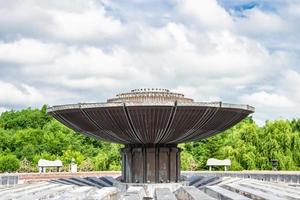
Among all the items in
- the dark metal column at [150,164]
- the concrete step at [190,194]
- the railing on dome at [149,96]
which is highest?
the railing on dome at [149,96]

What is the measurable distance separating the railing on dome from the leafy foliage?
1542 cm

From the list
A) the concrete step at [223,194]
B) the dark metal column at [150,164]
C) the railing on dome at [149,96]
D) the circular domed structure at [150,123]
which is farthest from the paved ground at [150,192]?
the railing on dome at [149,96]

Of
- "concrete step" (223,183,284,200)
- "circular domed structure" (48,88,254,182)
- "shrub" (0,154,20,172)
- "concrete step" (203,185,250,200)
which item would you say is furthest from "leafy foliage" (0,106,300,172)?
"concrete step" (203,185,250,200)

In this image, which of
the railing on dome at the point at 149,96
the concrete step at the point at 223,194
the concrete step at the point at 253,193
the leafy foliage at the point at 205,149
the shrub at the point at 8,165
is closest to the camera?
the concrete step at the point at 223,194

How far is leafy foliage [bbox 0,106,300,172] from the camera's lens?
1093 inches

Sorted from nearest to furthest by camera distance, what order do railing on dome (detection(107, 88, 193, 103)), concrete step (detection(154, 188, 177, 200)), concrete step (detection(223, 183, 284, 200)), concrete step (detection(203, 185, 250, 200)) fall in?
concrete step (detection(154, 188, 177, 200)) < concrete step (detection(203, 185, 250, 200)) < concrete step (detection(223, 183, 284, 200)) < railing on dome (detection(107, 88, 193, 103))

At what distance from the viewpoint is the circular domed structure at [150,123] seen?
10805 millimetres

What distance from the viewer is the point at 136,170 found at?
41.0 ft

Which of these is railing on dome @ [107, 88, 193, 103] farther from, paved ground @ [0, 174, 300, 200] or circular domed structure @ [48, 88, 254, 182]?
paved ground @ [0, 174, 300, 200]

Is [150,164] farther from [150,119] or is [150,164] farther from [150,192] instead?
[150,119]

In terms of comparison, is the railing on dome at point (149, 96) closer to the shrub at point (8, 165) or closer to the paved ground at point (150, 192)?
the paved ground at point (150, 192)

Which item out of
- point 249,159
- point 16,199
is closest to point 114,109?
point 16,199

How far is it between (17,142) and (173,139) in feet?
111

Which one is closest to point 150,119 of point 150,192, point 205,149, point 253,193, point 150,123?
point 150,123
